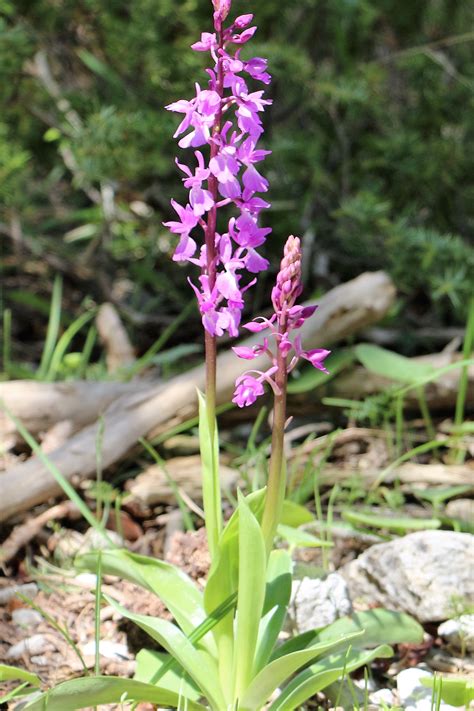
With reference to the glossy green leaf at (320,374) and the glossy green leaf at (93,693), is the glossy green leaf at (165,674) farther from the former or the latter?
the glossy green leaf at (320,374)

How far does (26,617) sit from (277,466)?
1008mm

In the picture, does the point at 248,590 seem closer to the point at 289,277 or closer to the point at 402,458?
the point at 289,277

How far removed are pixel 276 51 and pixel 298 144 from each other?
1.36ft

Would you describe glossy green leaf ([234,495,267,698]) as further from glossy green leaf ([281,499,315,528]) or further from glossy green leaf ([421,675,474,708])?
glossy green leaf ([281,499,315,528])

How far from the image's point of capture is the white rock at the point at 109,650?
2.15 m

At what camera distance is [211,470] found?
5.80ft

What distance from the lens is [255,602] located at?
1698 millimetres

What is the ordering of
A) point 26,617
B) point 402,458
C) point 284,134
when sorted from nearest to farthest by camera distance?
point 26,617 → point 402,458 → point 284,134

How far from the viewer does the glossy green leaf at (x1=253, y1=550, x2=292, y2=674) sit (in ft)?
6.14

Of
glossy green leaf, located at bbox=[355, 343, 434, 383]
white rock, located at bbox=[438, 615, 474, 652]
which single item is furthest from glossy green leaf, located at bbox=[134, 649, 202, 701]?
glossy green leaf, located at bbox=[355, 343, 434, 383]

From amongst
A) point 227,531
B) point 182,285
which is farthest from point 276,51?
point 227,531

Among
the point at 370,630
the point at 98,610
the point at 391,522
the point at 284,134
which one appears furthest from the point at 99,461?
the point at 284,134

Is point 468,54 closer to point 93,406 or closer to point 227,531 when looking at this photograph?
point 93,406

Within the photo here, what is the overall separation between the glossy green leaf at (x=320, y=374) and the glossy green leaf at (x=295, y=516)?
762mm
